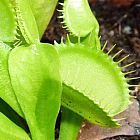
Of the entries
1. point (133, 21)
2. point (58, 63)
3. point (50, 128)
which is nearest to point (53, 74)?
point (58, 63)

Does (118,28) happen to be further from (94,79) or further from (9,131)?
(9,131)

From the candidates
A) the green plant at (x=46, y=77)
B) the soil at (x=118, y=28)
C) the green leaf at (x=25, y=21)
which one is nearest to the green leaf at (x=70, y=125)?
the green plant at (x=46, y=77)

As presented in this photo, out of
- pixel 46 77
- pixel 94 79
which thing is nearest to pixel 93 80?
pixel 94 79

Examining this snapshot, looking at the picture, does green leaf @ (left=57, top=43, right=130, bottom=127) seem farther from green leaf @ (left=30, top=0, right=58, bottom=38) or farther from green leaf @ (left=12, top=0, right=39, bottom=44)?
green leaf @ (left=30, top=0, right=58, bottom=38)

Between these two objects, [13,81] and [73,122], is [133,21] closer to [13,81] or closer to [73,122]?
[73,122]

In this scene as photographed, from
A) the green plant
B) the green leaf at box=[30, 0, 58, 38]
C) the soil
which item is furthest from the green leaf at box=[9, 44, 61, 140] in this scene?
the soil

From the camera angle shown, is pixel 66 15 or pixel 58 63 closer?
pixel 58 63
